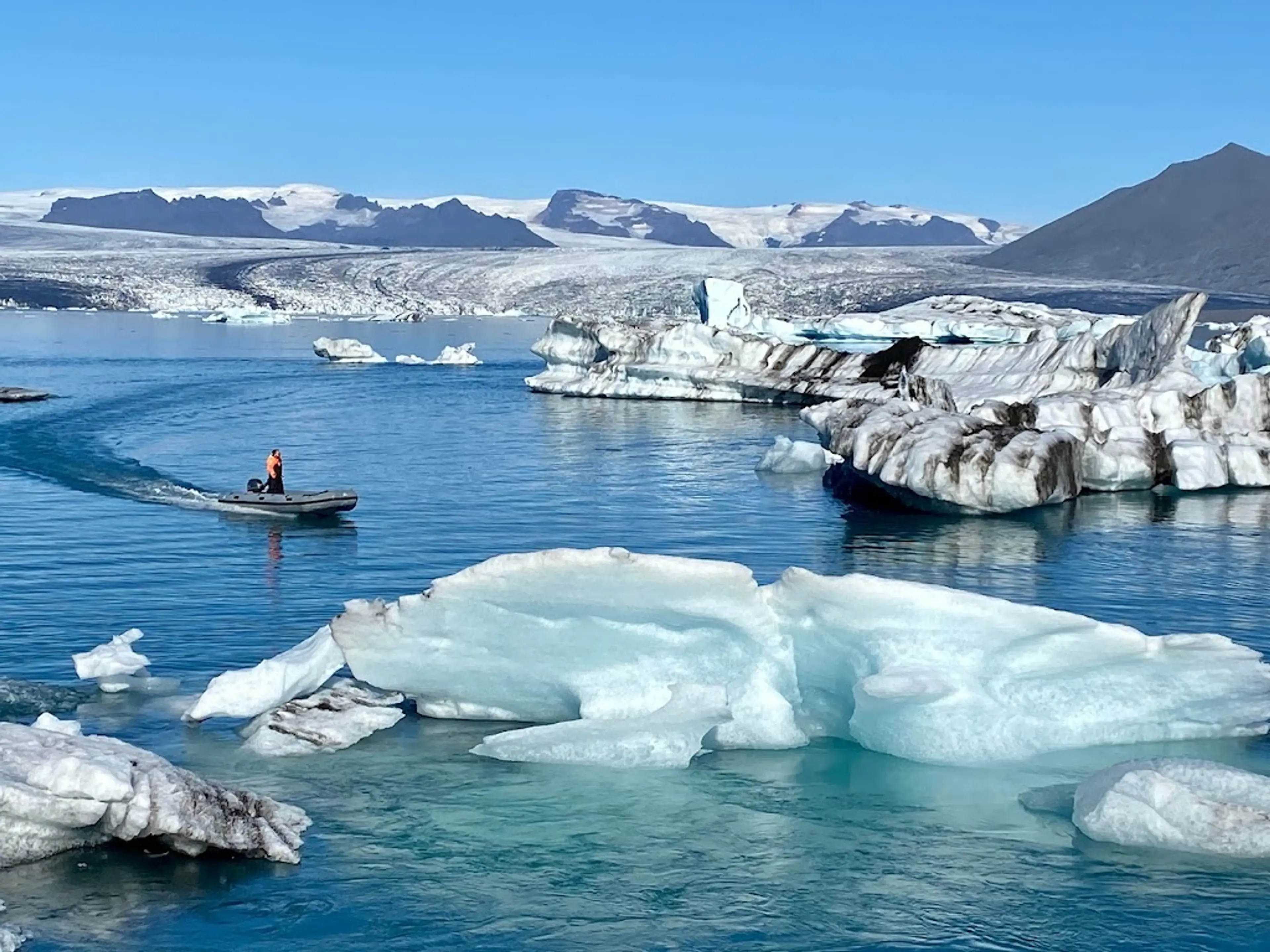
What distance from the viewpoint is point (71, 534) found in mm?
20797

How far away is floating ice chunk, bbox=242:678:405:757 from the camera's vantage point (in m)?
11.2

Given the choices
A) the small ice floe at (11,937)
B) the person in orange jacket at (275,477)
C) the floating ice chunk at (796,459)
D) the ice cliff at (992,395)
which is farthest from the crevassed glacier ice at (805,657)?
the floating ice chunk at (796,459)

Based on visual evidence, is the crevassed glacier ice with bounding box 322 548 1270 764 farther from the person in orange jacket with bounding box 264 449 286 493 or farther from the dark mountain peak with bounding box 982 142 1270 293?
the dark mountain peak with bounding box 982 142 1270 293

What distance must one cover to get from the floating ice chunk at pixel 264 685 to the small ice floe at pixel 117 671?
1.22m

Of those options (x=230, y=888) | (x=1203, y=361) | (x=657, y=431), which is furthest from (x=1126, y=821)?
(x=1203, y=361)

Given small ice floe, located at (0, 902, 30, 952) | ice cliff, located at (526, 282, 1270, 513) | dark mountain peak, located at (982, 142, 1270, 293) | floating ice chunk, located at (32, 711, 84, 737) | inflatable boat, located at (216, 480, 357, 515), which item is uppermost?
dark mountain peak, located at (982, 142, 1270, 293)

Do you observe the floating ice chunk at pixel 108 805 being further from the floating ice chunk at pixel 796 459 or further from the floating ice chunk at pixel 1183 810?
the floating ice chunk at pixel 796 459

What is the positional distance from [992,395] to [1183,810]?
80.9ft

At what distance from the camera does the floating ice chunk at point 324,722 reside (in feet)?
36.9

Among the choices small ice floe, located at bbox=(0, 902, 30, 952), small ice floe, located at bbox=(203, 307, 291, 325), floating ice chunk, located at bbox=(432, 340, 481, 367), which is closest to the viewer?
small ice floe, located at bbox=(0, 902, 30, 952)

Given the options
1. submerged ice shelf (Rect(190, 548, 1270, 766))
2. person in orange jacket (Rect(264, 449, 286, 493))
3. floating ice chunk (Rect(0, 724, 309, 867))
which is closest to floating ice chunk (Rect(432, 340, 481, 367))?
person in orange jacket (Rect(264, 449, 286, 493))

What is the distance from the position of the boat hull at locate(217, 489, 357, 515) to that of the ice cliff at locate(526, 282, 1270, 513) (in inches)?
303

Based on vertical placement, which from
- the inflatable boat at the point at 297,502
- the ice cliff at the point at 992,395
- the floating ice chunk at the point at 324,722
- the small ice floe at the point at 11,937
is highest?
the ice cliff at the point at 992,395

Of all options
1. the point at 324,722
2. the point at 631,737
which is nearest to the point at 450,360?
the point at 324,722
